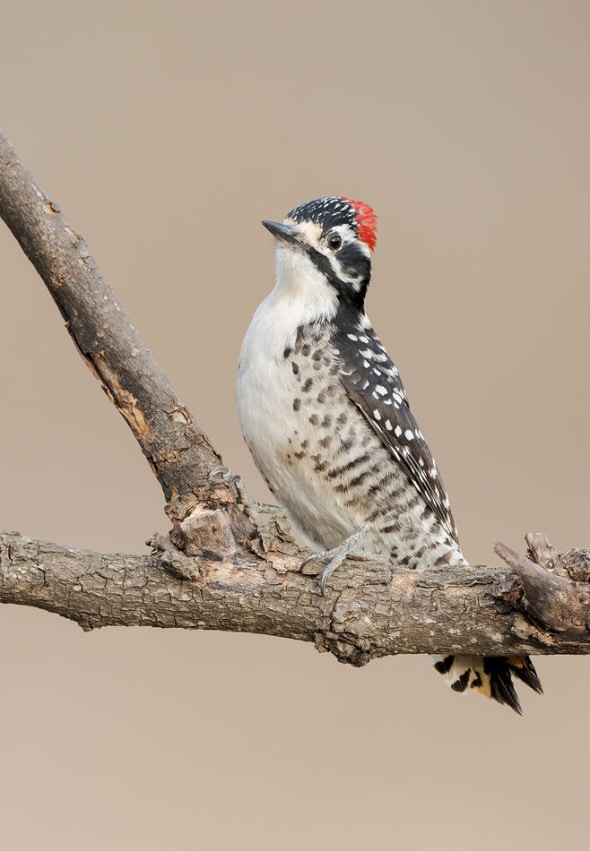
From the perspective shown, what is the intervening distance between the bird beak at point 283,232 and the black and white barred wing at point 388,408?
294mm

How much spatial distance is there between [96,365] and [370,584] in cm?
75

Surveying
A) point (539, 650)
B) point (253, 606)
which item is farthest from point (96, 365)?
point (539, 650)

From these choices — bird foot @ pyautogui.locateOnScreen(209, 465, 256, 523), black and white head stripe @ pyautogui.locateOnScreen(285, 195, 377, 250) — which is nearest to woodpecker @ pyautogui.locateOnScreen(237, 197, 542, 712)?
black and white head stripe @ pyautogui.locateOnScreen(285, 195, 377, 250)

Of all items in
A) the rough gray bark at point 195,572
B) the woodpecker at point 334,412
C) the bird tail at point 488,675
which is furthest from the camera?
the woodpecker at point 334,412

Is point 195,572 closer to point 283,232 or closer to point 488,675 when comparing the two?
point 488,675

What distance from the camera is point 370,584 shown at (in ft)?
6.12

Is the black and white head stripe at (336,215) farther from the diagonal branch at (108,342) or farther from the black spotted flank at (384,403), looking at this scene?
the diagonal branch at (108,342)

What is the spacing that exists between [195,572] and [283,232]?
1027 mm

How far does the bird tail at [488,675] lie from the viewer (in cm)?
215

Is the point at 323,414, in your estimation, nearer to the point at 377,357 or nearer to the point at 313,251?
the point at 377,357

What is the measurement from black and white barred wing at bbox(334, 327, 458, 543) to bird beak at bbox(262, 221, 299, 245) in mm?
294

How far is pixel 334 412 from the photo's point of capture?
A: 2.40 meters

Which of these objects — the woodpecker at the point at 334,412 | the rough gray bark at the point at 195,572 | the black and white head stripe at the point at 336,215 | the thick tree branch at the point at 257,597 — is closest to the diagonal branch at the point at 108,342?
the rough gray bark at the point at 195,572

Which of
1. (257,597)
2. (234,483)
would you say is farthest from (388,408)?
(257,597)
